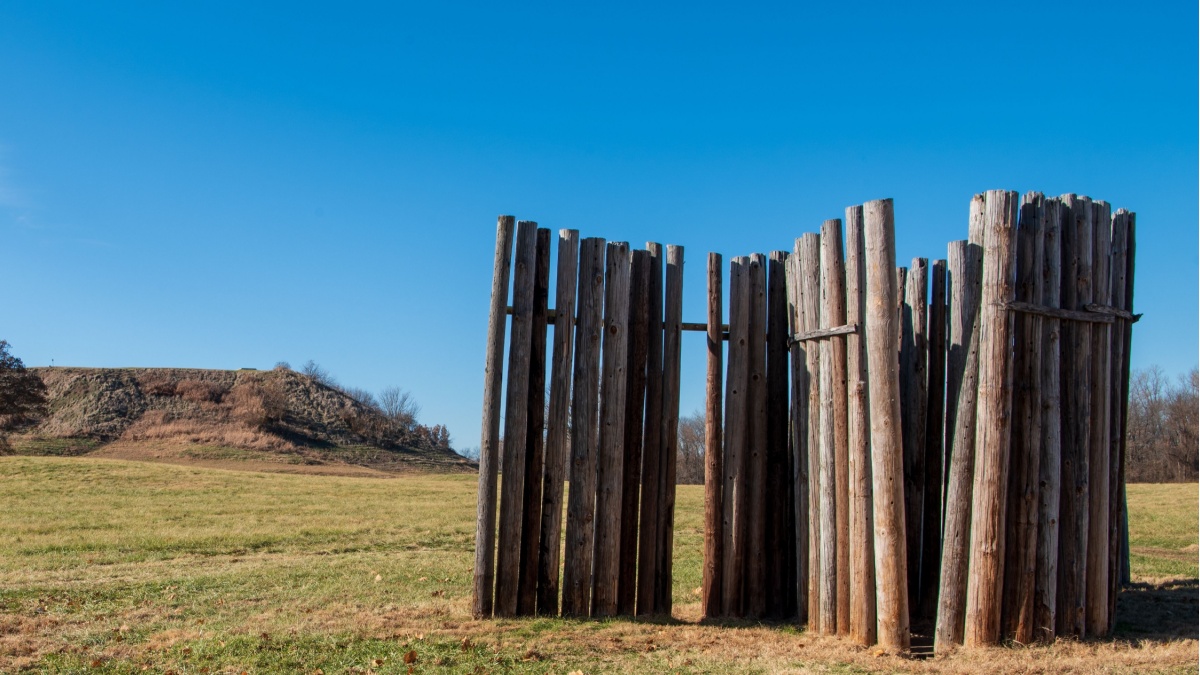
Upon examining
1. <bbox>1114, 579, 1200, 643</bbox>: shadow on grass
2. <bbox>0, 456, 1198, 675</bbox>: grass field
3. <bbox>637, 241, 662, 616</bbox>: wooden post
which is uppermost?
<bbox>637, 241, 662, 616</bbox>: wooden post

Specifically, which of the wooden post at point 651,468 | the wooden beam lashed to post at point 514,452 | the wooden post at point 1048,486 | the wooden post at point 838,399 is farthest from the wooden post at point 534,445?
the wooden post at point 1048,486

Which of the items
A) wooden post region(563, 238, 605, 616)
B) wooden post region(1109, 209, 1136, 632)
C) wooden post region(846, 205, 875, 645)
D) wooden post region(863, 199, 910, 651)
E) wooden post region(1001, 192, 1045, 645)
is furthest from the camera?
wooden post region(563, 238, 605, 616)

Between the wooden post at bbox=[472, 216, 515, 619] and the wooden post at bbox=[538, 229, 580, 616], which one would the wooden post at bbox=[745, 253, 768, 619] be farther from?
the wooden post at bbox=[472, 216, 515, 619]

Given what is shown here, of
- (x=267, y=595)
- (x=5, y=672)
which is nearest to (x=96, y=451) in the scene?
(x=267, y=595)

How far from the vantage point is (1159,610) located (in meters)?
9.38

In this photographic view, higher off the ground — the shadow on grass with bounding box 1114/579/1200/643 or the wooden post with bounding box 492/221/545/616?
the wooden post with bounding box 492/221/545/616

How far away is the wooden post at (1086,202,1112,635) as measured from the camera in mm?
8000

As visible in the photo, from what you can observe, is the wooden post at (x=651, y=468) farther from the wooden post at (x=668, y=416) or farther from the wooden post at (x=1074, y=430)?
the wooden post at (x=1074, y=430)

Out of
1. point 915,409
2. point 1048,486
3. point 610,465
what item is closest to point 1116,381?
point 1048,486

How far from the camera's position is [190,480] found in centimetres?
3194

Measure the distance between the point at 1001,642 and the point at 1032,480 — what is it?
1319mm

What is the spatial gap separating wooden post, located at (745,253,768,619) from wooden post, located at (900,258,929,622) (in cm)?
135

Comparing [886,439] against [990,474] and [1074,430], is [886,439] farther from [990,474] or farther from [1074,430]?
[1074,430]

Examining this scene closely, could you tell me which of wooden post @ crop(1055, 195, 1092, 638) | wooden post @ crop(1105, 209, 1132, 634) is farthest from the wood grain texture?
wooden post @ crop(1105, 209, 1132, 634)
